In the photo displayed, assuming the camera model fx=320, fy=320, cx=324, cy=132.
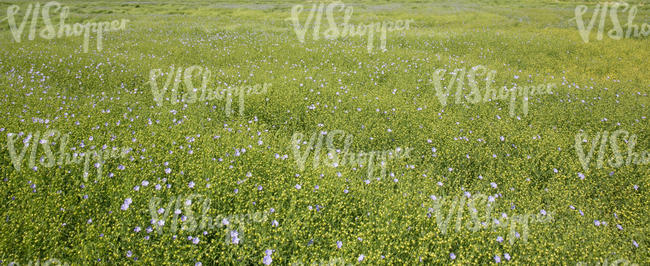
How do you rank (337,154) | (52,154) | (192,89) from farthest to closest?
1. (192,89)
2. (337,154)
3. (52,154)

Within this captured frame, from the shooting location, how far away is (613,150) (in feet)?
17.6

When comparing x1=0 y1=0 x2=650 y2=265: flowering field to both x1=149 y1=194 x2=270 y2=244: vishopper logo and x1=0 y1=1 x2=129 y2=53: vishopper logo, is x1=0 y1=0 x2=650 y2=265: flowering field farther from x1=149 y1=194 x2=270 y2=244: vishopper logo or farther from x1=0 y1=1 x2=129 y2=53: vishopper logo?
x1=0 y1=1 x2=129 y2=53: vishopper logo

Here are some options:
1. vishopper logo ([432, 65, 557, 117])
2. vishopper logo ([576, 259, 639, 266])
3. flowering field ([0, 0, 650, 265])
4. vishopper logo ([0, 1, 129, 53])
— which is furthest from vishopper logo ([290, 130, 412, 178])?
vishopper logo ([0, 1, 129, 53])

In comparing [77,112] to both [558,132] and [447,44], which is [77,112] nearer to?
[558,132]

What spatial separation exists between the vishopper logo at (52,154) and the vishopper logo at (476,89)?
20.0 feet

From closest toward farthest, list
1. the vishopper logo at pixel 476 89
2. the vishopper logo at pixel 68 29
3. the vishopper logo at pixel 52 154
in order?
the vishopper logo at pixel 52 154
the vishopper logo at pixel 476 89
the vishopper logo at pixel 68 29

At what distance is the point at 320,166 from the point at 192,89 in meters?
4.23

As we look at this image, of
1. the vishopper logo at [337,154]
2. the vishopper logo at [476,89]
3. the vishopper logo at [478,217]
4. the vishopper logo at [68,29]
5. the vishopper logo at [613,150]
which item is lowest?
the vishopper logo at [478,217]

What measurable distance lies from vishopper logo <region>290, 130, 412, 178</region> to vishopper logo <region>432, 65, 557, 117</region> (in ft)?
8.64

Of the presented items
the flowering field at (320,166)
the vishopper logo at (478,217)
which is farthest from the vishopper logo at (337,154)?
the vishopper logo at (478,217)

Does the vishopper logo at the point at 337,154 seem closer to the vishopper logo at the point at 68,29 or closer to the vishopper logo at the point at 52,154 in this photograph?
the vishopper logo at the point at 52,154

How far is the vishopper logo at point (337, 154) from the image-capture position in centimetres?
450

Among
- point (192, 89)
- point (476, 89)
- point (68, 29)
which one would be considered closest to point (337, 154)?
point (192, 89)

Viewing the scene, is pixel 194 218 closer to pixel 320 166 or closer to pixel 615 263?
pixel 320 166
